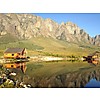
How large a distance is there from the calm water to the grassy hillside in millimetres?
313

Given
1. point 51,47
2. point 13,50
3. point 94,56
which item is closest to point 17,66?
point 13,50

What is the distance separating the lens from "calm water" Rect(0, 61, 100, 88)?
827cm

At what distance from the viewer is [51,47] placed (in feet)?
28.5

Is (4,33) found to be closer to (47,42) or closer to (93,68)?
(47,42)

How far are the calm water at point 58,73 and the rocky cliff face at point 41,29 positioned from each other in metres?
0.79

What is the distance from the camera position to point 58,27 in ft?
29.0

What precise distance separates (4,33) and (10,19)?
17.3 inches

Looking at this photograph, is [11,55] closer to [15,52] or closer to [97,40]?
[15,52]

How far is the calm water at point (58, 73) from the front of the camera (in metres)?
8.27

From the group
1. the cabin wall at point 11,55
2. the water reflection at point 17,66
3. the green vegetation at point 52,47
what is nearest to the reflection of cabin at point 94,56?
the green vegetation at point 52,47

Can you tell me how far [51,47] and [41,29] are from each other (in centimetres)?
68
